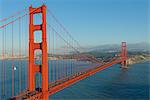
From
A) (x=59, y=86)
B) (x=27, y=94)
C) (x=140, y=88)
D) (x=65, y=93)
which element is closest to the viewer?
(x=27, y=94)

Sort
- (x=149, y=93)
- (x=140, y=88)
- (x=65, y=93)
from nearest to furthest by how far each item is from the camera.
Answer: (x=65, y=93), (x=149, y=93), (x=140, y=88)

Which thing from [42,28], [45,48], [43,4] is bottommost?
[45,48]

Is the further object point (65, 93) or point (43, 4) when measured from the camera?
point (65, 93)

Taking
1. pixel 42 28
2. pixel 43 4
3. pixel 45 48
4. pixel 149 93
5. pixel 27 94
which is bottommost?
pixel 149 93

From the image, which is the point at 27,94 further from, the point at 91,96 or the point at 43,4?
the point at 91,96

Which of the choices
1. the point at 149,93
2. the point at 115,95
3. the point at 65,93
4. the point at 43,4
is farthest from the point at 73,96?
the point at 43,4

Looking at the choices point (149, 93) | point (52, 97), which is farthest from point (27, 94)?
point (149, 93)

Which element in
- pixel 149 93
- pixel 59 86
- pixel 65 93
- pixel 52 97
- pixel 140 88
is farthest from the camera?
pixel 140 88

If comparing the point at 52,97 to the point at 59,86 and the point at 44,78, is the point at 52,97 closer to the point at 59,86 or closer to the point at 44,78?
the point at 59,86

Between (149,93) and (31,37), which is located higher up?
(31,37)
